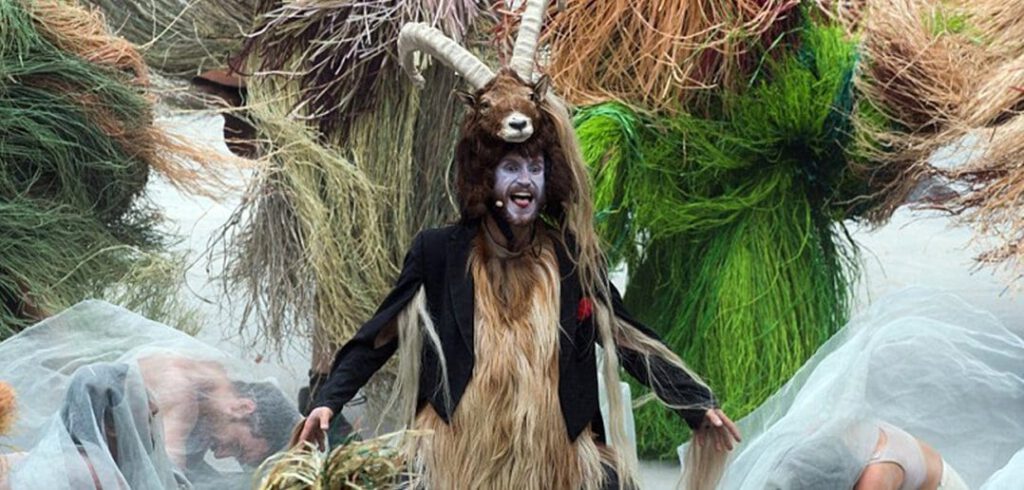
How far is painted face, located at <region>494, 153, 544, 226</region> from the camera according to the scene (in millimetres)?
2852

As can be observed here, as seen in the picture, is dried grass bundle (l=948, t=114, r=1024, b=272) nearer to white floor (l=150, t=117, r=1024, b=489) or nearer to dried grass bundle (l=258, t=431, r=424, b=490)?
white floor (l=150, t=117, r=1024, b=489)

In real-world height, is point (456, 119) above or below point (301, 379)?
above

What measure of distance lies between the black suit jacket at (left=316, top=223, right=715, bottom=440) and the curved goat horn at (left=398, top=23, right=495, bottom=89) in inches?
9.6

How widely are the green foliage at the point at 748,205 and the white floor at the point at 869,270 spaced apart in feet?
0.92

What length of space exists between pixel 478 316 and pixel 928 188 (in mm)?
1458

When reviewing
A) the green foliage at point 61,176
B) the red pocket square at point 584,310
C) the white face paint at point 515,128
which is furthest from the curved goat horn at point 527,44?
the green foliage at point 61,176

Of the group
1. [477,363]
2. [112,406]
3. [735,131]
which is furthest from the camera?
[735,131]

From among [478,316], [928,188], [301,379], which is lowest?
[301,379]

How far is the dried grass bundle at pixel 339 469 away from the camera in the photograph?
273cm

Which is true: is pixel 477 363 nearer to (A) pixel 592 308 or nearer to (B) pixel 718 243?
(A) pixel 592 308

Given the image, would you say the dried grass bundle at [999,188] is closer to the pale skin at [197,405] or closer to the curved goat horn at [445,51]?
the curved goat horn at [445,51]

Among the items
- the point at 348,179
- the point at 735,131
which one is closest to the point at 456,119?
the point at 348,179

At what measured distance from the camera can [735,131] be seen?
154 inches

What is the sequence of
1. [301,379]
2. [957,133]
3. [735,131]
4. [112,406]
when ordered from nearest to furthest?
[112,406] < [957,133] < [735,131] < [301,379]
